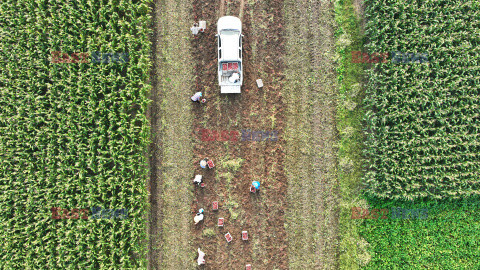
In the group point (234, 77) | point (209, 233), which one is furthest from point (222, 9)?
point (209, 233)

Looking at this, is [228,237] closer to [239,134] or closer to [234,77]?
[239,134]

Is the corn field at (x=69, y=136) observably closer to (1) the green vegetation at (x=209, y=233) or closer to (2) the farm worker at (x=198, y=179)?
(2) the farm worker at (x=198, y=179)

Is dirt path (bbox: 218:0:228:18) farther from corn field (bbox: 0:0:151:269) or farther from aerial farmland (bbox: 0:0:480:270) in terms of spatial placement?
corn field (bbox: 0:0:151:269)

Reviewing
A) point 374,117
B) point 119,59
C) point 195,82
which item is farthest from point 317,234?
point 119,59

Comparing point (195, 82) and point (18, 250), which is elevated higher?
point (195, 82)

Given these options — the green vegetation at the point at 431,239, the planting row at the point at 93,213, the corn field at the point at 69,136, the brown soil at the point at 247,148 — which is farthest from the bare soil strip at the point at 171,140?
the green vegetation at the point at 431,239

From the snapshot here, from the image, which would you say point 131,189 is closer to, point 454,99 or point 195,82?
point 195,82

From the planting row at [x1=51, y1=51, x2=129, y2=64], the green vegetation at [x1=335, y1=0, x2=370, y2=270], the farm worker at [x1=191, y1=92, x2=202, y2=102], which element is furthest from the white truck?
the green vegetation at [x1=335, y1=0, x2=370, y2=270]
